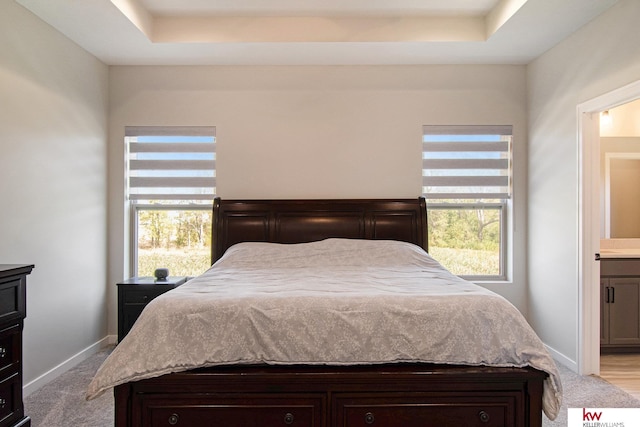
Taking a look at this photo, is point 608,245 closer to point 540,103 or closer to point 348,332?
point 540,103

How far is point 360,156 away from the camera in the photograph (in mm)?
4012

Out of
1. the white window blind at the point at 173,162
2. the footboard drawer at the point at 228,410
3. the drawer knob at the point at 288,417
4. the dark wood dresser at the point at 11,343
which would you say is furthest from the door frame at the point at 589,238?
the dark wood dresser at the point at 11,343

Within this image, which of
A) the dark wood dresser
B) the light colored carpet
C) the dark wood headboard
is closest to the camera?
the dark wood dresser

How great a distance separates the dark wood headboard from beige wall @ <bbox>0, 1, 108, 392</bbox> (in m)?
1.17

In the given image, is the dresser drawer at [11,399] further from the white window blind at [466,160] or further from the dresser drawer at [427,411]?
the white window blind at [466,160]

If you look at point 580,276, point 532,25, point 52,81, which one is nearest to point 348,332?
point 580,276

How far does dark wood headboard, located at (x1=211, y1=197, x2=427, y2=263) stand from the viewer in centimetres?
387

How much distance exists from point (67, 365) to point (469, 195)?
13.2ft

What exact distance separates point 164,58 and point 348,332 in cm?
324

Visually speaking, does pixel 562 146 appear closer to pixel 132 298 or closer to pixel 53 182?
pixel 132 298

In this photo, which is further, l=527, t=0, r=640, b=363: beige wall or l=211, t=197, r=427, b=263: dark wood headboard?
l=211, t=197, r=427, b=263: dark wood headboard

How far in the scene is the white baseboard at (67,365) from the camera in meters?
2.88

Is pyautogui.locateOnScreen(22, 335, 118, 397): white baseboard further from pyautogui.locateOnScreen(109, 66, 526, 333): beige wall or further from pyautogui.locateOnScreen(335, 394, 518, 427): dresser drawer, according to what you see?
pyautogui.locateOnScreen(335, 394, 518, 427): dresser drawer

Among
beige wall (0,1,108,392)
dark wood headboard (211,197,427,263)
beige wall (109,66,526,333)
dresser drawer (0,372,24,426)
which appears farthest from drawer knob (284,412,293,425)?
beige wall (109,66,526,333)
